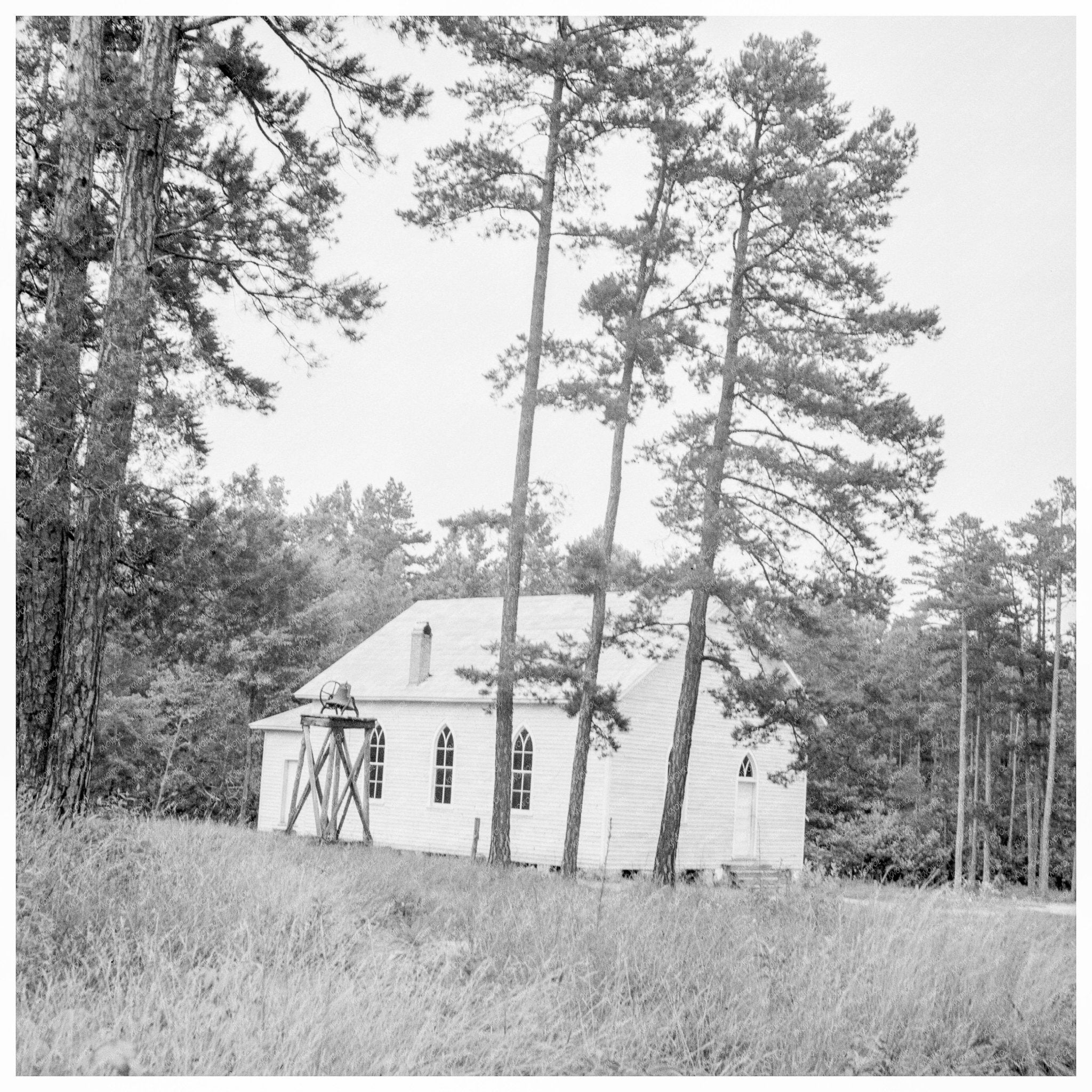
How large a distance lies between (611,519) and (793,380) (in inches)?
123

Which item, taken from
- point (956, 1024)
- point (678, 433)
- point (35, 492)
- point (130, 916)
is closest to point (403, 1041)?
point (130, 916)

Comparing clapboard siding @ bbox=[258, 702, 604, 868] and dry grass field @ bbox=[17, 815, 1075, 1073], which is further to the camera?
clapboard siding @ bbox=[258, 702, 604, 868]

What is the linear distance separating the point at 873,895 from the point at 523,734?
496 inches

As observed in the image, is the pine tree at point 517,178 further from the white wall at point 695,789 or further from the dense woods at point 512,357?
the white wall at point 695,789

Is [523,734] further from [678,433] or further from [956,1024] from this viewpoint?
[956,1024]

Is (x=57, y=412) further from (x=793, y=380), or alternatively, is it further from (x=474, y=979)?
(x=793, y=380)

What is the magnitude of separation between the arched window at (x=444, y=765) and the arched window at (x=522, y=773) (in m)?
1.44

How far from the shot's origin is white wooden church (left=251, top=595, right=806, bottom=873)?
18641 millimetres

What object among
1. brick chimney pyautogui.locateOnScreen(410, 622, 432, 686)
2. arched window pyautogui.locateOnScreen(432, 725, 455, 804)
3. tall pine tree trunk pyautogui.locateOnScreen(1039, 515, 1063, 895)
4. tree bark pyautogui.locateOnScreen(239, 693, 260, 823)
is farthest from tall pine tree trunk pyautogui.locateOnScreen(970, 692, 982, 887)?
tree bark pyautogui.locateOnScreen(239, 693, 260, 823)

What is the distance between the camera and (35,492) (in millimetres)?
7422

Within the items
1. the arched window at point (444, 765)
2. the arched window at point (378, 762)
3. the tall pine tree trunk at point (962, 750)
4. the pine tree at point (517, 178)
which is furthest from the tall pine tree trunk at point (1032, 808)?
the pine tree at point (517, 178)

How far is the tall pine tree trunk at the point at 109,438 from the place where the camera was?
24.4ft

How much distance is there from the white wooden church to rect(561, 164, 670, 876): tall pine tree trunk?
2.57 m

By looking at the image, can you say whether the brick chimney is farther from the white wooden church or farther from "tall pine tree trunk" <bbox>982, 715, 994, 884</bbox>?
"tall pine tree trunk" <bbox>982, 715, 994, 884</bbox>
